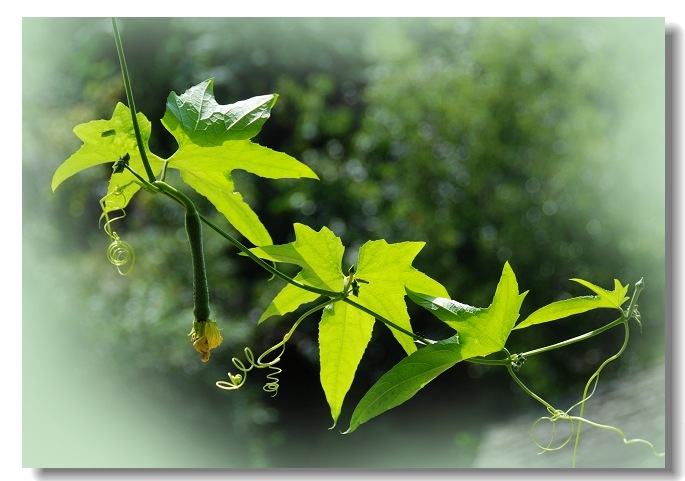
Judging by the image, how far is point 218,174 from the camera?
31 cm

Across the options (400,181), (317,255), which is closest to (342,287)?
(317,255)

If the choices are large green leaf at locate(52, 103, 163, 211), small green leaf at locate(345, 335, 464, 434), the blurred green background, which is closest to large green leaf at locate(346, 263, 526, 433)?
small green leaf at locate(345, 335, 464, 434)

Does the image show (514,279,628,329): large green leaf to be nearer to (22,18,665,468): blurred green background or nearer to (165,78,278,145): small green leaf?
(165,78,278,145): small green leaf

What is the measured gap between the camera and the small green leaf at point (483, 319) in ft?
0.89

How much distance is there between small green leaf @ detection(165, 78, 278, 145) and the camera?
28 centimetres

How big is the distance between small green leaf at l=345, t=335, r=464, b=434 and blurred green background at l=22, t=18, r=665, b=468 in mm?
2379

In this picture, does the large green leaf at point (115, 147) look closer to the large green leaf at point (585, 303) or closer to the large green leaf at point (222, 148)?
the large green leaf at point (222, 148)

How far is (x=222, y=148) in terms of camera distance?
308 millimetres

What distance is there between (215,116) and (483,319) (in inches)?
4.4

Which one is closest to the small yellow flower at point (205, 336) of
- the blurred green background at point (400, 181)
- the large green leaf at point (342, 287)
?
the large green leaf at point (342, 287)

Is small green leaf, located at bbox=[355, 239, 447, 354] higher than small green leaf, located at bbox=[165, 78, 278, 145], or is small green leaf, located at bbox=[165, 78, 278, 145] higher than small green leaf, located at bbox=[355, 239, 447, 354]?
small green leaf, located at bbox=[165, 78, 278, 145]

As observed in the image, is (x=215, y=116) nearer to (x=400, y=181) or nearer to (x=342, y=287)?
(x=342, y=287)

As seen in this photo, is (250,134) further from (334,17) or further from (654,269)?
(334,17)

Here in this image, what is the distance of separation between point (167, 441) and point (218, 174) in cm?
237
